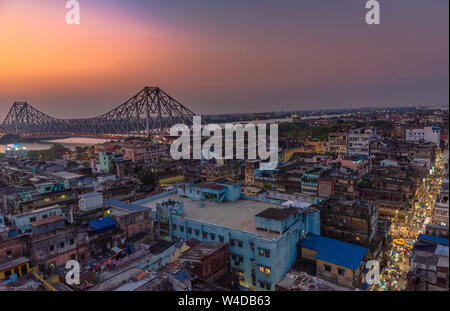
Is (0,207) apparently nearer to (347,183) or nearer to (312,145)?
(347,183)

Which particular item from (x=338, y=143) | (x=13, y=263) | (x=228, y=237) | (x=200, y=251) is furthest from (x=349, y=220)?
(x=338, y=143)

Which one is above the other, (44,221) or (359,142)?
(359,142)

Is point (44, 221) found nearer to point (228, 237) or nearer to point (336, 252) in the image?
point (228, 237)

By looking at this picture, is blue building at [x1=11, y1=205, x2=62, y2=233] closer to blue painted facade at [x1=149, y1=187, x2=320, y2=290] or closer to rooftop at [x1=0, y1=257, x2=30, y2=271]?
rooftop at [x1=0, y1=257, x2=30, y2=271]

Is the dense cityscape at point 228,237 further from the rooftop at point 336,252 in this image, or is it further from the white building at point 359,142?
the white building at point 359,142

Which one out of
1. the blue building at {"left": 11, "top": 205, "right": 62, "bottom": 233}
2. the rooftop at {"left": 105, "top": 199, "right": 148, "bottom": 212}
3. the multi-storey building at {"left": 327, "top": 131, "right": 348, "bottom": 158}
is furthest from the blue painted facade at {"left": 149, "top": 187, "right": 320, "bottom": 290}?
the multi-storey building at {"left": 327, "top": 131, "right": 348, "bottom": 158}
